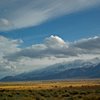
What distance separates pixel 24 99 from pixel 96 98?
10.3 metres

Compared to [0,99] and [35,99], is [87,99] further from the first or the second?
[0,99]

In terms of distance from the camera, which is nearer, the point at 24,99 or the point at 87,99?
the point at 87,99

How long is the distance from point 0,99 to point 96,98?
1396 cm

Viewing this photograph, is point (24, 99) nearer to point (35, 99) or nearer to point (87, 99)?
point (35, 99)

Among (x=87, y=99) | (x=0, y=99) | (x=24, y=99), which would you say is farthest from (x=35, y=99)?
(x=87, y=99)

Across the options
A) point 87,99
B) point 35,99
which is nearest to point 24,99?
point 35,99

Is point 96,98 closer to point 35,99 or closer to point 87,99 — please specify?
point 87,99

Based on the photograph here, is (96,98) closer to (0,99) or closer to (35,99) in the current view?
(35,99)

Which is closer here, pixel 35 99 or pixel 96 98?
pixel 96 98

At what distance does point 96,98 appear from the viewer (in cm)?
3303

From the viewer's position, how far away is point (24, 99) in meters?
39.0

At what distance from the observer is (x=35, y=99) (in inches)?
1574

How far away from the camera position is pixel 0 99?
4050cm

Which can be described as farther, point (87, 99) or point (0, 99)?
point (0, 99)
